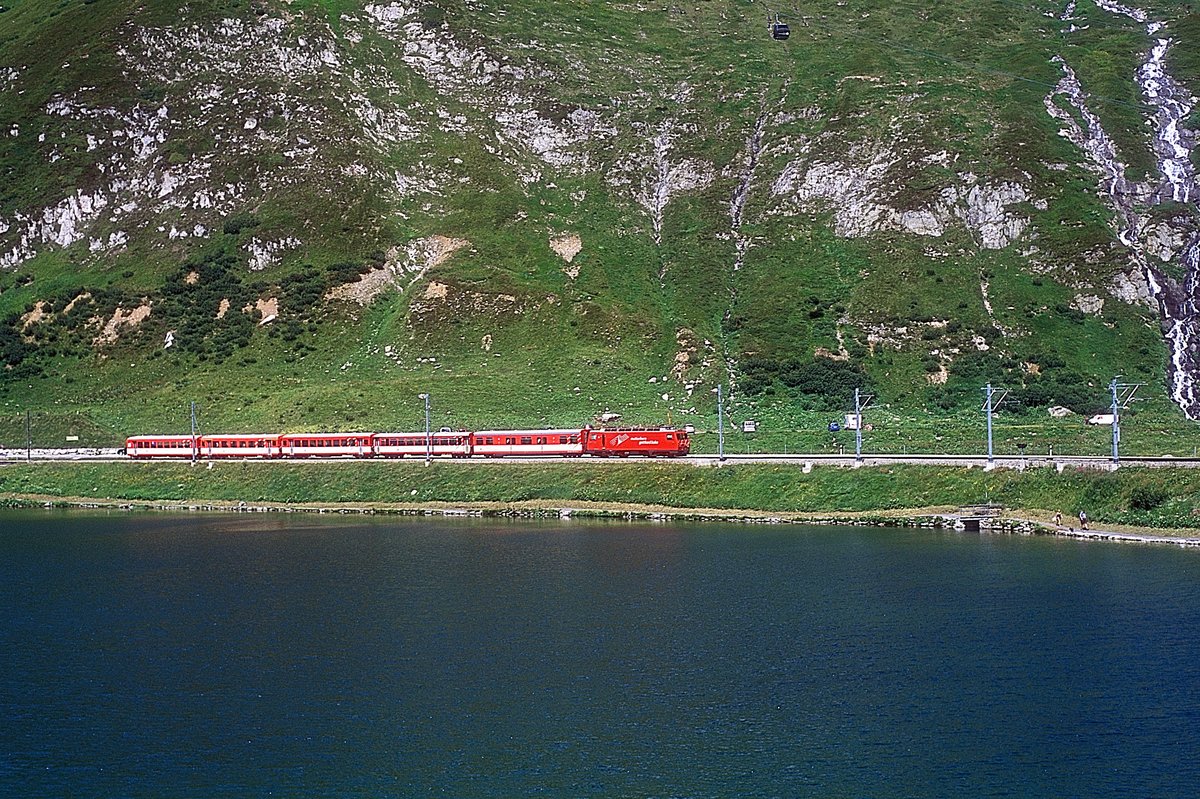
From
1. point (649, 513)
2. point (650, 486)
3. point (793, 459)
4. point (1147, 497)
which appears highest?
point (793, 459)

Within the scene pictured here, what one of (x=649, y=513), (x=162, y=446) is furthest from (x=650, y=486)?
(x=162, y=446)

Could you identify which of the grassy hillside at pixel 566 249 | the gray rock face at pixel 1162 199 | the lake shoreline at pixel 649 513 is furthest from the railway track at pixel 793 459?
the gray rock face at pixel 1162 199

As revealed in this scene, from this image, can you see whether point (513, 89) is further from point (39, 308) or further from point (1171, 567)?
point (1171, 567)

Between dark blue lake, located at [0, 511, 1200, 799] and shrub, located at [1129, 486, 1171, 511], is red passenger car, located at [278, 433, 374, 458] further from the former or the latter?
shrub, located at [1129, 486, 1171, 511]

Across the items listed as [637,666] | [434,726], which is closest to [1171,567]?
[637,666]

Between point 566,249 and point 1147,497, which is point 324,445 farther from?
point 1147,497

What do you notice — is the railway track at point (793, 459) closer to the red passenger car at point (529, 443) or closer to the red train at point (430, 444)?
the red train at point (430, 444)
